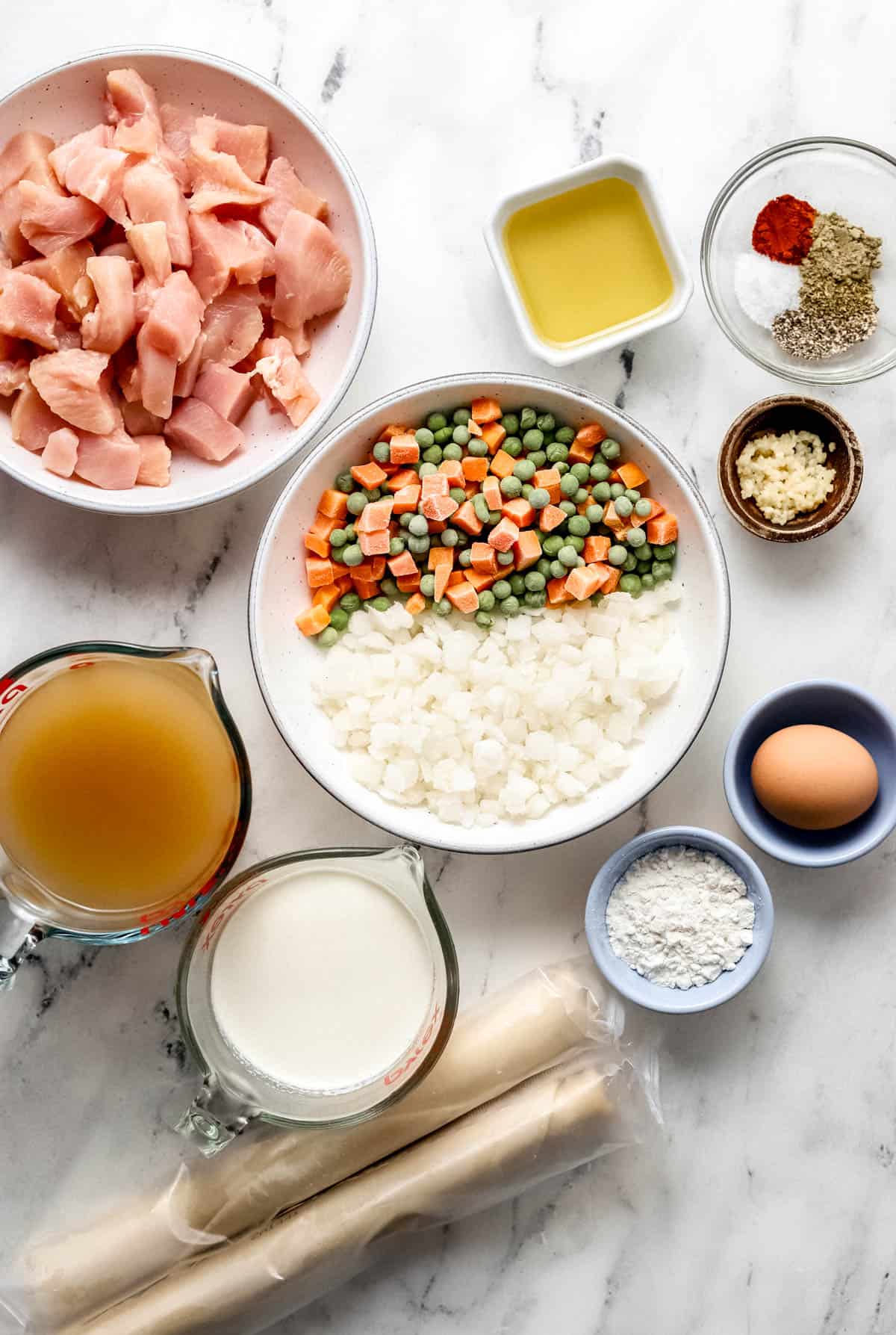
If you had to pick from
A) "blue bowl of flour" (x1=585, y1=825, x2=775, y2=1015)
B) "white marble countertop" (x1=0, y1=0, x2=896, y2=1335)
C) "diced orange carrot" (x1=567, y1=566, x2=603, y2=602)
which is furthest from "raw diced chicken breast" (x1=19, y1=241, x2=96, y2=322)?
"blue bowl of flour" (x1=585, y1=825, x2=775, y2=1015)

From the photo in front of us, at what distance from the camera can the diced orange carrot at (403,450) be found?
1843 mm

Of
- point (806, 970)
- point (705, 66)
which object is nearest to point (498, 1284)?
point (806, 970)

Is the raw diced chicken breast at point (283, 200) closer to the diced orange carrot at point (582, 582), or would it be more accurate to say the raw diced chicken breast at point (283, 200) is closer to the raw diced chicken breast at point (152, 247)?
the raw diced chicken breast at point (152, 247)

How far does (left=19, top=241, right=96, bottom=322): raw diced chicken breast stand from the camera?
5.83ft

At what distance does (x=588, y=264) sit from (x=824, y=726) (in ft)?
3.09

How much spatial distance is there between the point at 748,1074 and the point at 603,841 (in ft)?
1.73

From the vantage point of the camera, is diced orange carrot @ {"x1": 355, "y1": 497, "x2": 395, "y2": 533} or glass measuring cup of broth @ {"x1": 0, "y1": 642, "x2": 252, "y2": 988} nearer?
glass measuring cup of broth @ {"x1": 0, "y1": 642, "x2": 252, "y2": 988}

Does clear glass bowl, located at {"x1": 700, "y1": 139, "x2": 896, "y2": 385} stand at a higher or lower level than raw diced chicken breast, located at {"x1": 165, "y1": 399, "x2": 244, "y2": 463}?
higher

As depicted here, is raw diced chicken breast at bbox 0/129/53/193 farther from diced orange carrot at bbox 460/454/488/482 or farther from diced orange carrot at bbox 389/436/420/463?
diced orange carrot at bbox 460/454/488/482

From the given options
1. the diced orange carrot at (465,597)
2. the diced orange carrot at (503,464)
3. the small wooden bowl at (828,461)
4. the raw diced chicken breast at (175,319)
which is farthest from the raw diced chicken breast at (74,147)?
A: the small wooden bowl at (828,461)

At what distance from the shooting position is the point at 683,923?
6.07 feet

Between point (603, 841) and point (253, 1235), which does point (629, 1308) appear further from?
point (603, 841)

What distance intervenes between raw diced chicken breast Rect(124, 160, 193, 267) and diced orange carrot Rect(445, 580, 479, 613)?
715 mm

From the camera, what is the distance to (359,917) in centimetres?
175
